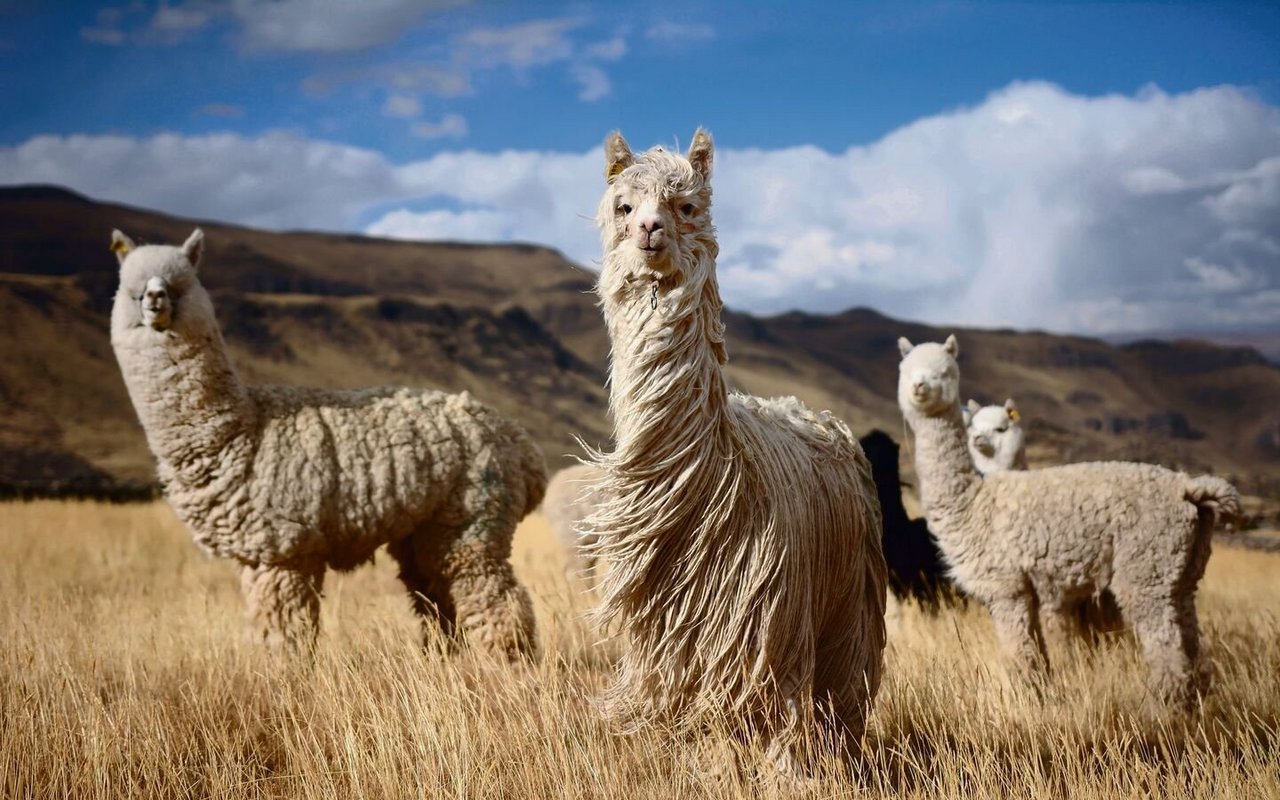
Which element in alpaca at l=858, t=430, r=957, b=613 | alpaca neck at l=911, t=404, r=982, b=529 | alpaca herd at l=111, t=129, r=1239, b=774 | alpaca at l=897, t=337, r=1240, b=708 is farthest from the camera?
alpaca at l=858, t=430, r=957, b=613

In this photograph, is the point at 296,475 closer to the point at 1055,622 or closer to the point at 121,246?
the point at 121,246

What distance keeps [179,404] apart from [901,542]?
4.93 meters

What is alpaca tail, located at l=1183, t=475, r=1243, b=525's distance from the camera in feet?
17.2

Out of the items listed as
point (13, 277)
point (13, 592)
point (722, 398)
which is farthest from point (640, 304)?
point (13, 277)

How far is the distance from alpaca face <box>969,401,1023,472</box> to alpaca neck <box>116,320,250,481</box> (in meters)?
5.12

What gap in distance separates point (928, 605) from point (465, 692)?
13.1 ft

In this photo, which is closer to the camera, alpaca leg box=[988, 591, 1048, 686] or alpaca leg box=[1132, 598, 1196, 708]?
alpaca leg box=[1132, 598, 1196, 708]

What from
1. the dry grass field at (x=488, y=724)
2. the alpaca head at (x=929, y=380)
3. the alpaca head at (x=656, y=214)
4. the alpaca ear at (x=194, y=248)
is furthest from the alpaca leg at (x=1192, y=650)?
the alpaca ear at (x=194, y=248)

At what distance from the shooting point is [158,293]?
539cm

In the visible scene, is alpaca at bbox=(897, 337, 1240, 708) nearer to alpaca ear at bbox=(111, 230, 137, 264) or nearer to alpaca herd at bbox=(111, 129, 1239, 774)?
alpaca herd at bbox=(111, 129, 1239, 774)

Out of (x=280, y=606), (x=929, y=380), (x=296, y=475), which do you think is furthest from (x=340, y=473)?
(x=929, y=380)

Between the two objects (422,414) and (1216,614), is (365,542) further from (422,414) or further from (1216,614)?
(1216,614)

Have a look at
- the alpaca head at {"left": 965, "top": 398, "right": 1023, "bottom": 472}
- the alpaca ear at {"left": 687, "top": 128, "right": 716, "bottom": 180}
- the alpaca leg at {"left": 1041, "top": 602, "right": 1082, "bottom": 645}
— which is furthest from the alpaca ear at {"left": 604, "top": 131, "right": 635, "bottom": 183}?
the alpaca head at {"left": 965, "top": 398, "right": 1023, "bottom": 472}

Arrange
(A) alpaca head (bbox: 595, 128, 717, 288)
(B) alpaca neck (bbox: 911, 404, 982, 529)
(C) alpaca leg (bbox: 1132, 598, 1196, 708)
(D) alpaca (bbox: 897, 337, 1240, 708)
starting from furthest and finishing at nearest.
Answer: (B) alpaca neck (bbox: 911, 404, 982, 529)
(D) alpaca (bbox: 897, 337, 1240, 708)
(C) alpaca leg (bbox: 1132, 598, 1196, 708)
(A) alpaca head (bbox: 595, 128, 717, 288)
